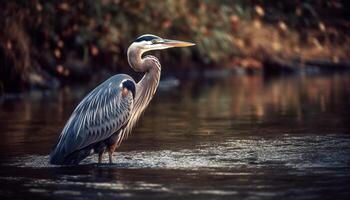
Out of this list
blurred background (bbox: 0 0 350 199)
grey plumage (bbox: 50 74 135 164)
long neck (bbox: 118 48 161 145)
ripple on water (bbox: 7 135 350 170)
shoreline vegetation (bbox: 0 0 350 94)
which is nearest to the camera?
blurred background (bbox: 0 0 350 199)

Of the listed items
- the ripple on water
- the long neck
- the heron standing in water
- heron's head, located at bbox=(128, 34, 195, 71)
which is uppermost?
heron's head, located at bbox=(128, 34, 195, 71)

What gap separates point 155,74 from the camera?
1104 cm

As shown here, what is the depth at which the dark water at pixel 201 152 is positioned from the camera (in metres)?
8.28

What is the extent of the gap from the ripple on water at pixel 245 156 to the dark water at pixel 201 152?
1 centimetres

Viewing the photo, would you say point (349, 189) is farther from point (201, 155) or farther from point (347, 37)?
point (347, 37)

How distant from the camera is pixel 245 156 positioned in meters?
10.4

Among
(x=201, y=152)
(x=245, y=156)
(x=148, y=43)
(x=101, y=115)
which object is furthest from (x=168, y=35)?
(x=245, y=156)

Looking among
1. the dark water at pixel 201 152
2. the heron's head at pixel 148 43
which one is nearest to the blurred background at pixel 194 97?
the dark water at pixel 201 152

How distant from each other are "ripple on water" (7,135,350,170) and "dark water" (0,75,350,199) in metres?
→ 0.01

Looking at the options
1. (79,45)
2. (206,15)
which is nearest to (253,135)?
(79,45)

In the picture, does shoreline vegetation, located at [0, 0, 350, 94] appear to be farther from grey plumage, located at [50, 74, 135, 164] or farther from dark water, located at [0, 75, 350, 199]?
grey plumage, located at [50, 74, 135, 164]

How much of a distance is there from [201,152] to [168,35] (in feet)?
54.7

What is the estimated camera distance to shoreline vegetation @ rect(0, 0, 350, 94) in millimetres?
21328

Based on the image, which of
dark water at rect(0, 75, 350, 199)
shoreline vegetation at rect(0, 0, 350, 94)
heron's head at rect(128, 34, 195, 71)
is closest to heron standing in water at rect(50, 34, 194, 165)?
dark water at rect(0, 75, 350, 199)
